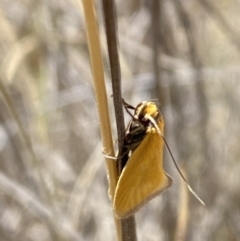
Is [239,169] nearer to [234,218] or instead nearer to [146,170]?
[234,218]

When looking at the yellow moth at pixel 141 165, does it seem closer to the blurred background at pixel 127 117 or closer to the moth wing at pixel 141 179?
the moth wing at pixel 141 179

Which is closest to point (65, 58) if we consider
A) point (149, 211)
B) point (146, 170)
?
point (149, 211)

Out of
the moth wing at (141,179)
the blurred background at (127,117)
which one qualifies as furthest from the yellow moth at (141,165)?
the blurred background at (127,117)

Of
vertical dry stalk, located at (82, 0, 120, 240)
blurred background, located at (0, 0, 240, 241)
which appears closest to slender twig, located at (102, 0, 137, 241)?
vertical dry stalk, located at (82, 0, 120, 240)

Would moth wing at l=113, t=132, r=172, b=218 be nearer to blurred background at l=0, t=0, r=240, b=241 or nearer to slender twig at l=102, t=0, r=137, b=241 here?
slender twig at l=102, t=0, r=137, b=241

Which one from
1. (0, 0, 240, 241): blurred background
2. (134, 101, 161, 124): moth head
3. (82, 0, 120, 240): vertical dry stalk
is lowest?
(0, 0, 240, 241): blurred background

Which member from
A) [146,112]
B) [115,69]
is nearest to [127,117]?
[146,112]

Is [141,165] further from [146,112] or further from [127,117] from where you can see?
[127,117]

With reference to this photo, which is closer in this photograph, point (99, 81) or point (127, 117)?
point (99, 81)
